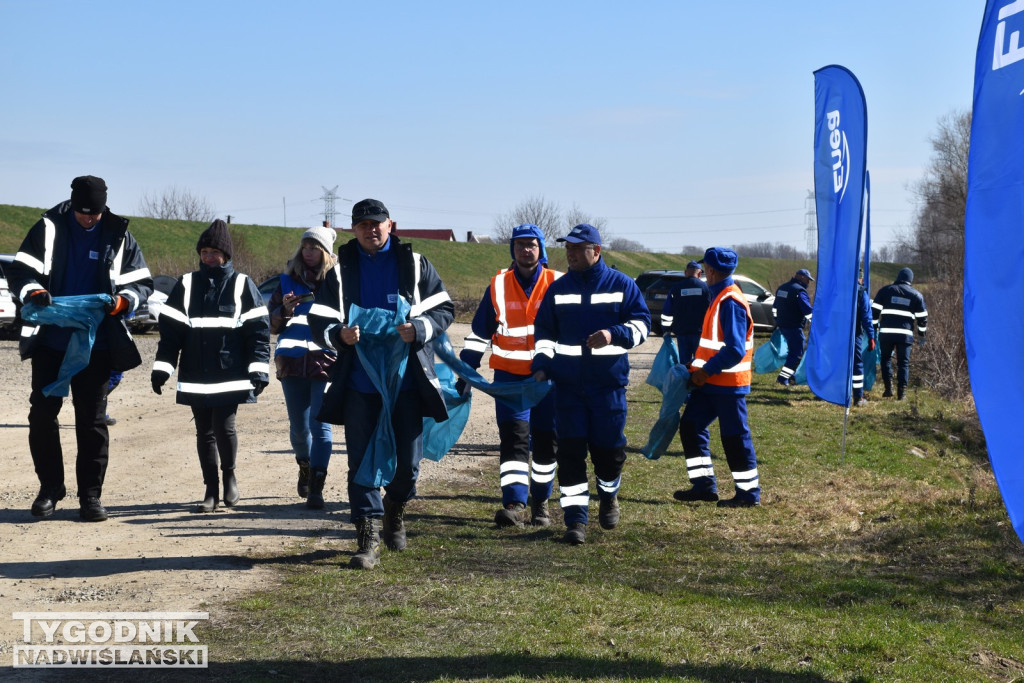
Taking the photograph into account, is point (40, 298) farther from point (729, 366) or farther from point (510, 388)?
point (729, 366)

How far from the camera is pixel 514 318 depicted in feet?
26.0

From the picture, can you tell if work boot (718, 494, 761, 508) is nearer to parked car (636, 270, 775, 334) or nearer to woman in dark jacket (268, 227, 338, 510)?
woman in dark jacket (268, 227, 338, 510)

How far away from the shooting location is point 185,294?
7516mm

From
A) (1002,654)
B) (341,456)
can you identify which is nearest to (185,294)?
(341,456)

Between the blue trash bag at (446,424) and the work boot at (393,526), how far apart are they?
53 cm

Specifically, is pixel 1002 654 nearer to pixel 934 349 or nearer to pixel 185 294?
pixel 185 294

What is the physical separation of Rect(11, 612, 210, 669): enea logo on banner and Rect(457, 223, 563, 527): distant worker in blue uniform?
2975mm

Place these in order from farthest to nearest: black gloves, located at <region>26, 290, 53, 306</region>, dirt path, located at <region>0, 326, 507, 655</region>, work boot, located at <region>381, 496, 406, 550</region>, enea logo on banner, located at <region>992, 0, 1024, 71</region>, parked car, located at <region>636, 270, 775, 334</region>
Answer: parked car, located at <region>636, 270, 775, 334</region> → black gloves, located at <region>26, 290, 53, 306</region> → work boot, located at <region>381, 496, 406, 550</region> → dirt path, located at <region>0, 326, 507, 655</region> → enea logo on banner, located at <region>992, 0, 1024, 71</region>

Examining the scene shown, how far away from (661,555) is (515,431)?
1.51 meters

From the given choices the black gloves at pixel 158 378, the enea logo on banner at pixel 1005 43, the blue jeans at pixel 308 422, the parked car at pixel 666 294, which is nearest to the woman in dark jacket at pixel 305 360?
the blue jeans at pixel 308 422

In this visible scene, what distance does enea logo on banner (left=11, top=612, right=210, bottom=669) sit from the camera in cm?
459

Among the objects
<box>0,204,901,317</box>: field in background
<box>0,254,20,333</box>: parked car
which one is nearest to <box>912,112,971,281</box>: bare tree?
<box>0,204,901,317</box>: field in background

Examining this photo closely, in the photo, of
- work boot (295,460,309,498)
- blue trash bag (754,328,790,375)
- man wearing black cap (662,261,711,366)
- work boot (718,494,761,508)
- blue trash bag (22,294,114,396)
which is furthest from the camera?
blue trash bag (754,328,790,375)

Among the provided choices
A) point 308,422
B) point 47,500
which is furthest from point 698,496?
point 47,500
